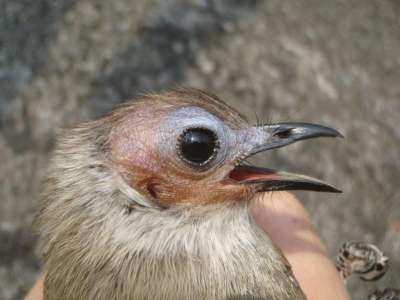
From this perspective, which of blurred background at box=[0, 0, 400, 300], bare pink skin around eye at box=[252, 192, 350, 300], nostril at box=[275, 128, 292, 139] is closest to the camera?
nostril at box=[275, 128, 292, 139]

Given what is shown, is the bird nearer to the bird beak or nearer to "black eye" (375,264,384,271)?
the bird beak

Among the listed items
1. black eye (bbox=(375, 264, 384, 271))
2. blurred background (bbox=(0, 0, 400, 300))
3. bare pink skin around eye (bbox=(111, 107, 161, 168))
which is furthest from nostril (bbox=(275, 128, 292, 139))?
blurred background (bbox=(0, 0, 400, 300))

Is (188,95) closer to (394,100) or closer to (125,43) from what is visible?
(125,43)

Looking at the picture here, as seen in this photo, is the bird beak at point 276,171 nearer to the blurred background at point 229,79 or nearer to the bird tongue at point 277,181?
the bird tongue at point 277,181

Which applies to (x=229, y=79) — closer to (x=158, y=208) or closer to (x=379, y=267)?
(x=379, y=267)

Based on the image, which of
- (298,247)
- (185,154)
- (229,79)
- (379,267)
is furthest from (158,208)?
(229,79)

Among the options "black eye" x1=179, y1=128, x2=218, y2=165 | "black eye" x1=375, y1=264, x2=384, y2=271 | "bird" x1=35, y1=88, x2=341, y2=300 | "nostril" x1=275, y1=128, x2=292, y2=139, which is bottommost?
"black eye" x1=375, y1=264, x2=384, y2=271

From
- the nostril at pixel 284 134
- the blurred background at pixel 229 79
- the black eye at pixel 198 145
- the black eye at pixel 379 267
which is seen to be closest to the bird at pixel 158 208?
the black eye at pixel 198 145

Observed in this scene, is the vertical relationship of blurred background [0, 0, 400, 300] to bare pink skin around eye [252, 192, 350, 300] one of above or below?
above
